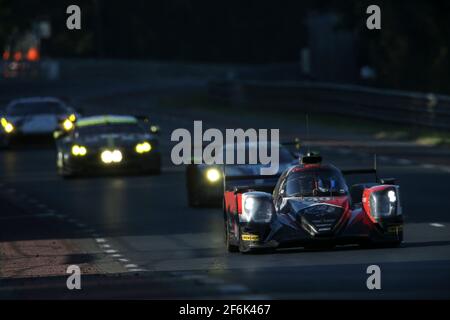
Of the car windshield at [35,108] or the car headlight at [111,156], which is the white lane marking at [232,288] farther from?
the car windshield at [35,108]

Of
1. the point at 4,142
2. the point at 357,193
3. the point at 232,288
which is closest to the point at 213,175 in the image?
the point at 357,193

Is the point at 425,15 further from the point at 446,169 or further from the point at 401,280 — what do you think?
the point at 401,280

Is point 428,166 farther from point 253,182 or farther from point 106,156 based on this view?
point 253,182

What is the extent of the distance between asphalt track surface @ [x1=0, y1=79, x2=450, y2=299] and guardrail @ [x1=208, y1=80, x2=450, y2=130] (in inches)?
219

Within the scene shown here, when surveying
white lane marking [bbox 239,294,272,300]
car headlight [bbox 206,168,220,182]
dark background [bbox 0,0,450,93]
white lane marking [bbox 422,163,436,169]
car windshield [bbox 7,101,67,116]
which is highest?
dark background [bbox 0,0,450,93]

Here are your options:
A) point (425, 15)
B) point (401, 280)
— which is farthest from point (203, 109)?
point (401, 280)

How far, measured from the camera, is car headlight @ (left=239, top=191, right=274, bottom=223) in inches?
754

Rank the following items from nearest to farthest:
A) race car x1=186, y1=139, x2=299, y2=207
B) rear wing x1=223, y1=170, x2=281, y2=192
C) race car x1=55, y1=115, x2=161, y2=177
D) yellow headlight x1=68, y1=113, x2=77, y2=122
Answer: rear wing x1=223, y1=170, x2=281, y2=192 < race car x1=186, y1=139, x2=299, y2=207 < race car x1=55, y1=115, x2=161, y2=177 < yellow headlight x1=68, y1=113, x2=77, y2=122

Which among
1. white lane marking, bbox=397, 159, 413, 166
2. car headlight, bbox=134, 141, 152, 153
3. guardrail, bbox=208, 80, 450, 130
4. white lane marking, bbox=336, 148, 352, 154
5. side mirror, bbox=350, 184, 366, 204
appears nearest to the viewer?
side mirror, bbox=350, 184, 366, 204

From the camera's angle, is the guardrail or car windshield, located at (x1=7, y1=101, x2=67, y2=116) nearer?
car windshield, located at (x1=7, y1=101, x2=67, y2=116)

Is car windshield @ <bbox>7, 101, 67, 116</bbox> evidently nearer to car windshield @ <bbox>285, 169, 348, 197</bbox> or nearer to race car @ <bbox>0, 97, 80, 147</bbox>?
race car @ <bbox>0, 97, 80, 147</bbox>

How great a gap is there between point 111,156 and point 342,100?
20.1 m

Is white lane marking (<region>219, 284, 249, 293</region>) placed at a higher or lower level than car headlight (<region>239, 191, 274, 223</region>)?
lower

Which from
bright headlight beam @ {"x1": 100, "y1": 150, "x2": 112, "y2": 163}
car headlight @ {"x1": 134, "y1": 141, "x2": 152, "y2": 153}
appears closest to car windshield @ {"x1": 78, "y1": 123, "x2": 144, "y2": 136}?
bright headlight beam @ {"x1": 100, "y1": 150, "x2": 112, "y2": 163}
